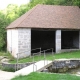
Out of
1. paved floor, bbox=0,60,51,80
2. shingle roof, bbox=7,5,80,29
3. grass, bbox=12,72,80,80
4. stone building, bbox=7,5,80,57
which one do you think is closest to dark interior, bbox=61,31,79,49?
stone building, bbox=7,5,80,57

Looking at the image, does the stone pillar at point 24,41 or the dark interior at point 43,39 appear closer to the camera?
the stone pillar at point 24,41

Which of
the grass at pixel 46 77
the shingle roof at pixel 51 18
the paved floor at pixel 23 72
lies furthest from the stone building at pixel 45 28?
the grass at pixel 46 77

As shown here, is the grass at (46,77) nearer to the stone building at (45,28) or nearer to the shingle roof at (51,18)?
the stone building at (45,28)

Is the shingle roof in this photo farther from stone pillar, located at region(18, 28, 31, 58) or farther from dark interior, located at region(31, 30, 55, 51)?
dark interior, located at region(31, 30, 55, 51)

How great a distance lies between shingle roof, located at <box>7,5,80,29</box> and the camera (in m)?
24.9

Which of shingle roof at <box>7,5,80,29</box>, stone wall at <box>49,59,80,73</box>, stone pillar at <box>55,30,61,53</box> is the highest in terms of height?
shingle roof at <box>7,5,80,29</box>

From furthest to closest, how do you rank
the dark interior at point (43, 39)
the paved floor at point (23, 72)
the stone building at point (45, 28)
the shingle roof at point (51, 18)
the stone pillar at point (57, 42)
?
the dark interior at point (43, 39) < the stone pillar at point (57, 42) < the shingle roof at point (51, 18) < the stone building at point (45, 28) < the paved floor at point (23, 72)

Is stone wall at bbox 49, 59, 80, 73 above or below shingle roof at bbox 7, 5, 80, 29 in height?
below

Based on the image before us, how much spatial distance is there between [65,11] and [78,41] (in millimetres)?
3713

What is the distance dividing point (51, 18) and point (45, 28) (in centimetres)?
220

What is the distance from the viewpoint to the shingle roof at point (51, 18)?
24875 millimetres

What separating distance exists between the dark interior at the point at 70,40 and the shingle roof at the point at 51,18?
2362mm

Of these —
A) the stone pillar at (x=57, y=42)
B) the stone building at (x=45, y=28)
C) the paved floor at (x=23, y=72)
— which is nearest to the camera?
the paved floor at (x=23, y=72)

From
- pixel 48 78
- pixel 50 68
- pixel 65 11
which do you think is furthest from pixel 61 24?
pixel 48 78
